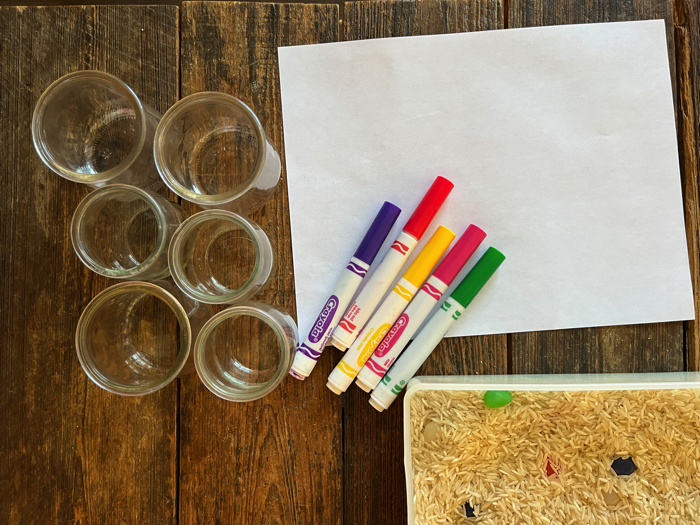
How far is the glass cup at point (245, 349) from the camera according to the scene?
41 centimetres

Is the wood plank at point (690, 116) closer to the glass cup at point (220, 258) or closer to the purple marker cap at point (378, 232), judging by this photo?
the purple marker cap at point (378, 232)

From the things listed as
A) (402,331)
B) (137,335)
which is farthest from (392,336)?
(137,335)

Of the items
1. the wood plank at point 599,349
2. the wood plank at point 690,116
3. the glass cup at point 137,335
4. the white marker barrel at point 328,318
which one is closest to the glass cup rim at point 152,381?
the glass cup at point 137,335

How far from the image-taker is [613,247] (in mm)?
458

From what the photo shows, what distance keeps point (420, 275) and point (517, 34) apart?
0.26 meters

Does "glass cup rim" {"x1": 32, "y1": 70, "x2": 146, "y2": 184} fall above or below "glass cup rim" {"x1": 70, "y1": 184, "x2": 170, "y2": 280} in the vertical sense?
above

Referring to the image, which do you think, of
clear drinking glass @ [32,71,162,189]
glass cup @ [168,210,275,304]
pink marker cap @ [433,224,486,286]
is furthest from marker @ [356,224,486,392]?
clear drinking glass @ [32,71,162,189]

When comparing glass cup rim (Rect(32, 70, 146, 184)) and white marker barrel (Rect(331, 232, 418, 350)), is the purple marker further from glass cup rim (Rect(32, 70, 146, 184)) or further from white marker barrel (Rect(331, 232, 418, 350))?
glass cup rim (Rect(32, 70, 146, 184))

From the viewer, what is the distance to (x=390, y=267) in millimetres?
432

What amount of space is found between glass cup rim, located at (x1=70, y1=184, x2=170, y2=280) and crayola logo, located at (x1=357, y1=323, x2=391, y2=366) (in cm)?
20

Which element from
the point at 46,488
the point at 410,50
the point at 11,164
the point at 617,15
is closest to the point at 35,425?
the point at 46,488

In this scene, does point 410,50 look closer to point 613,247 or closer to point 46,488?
point 613,247

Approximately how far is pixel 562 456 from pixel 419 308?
18cm

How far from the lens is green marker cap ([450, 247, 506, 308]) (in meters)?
0.43
